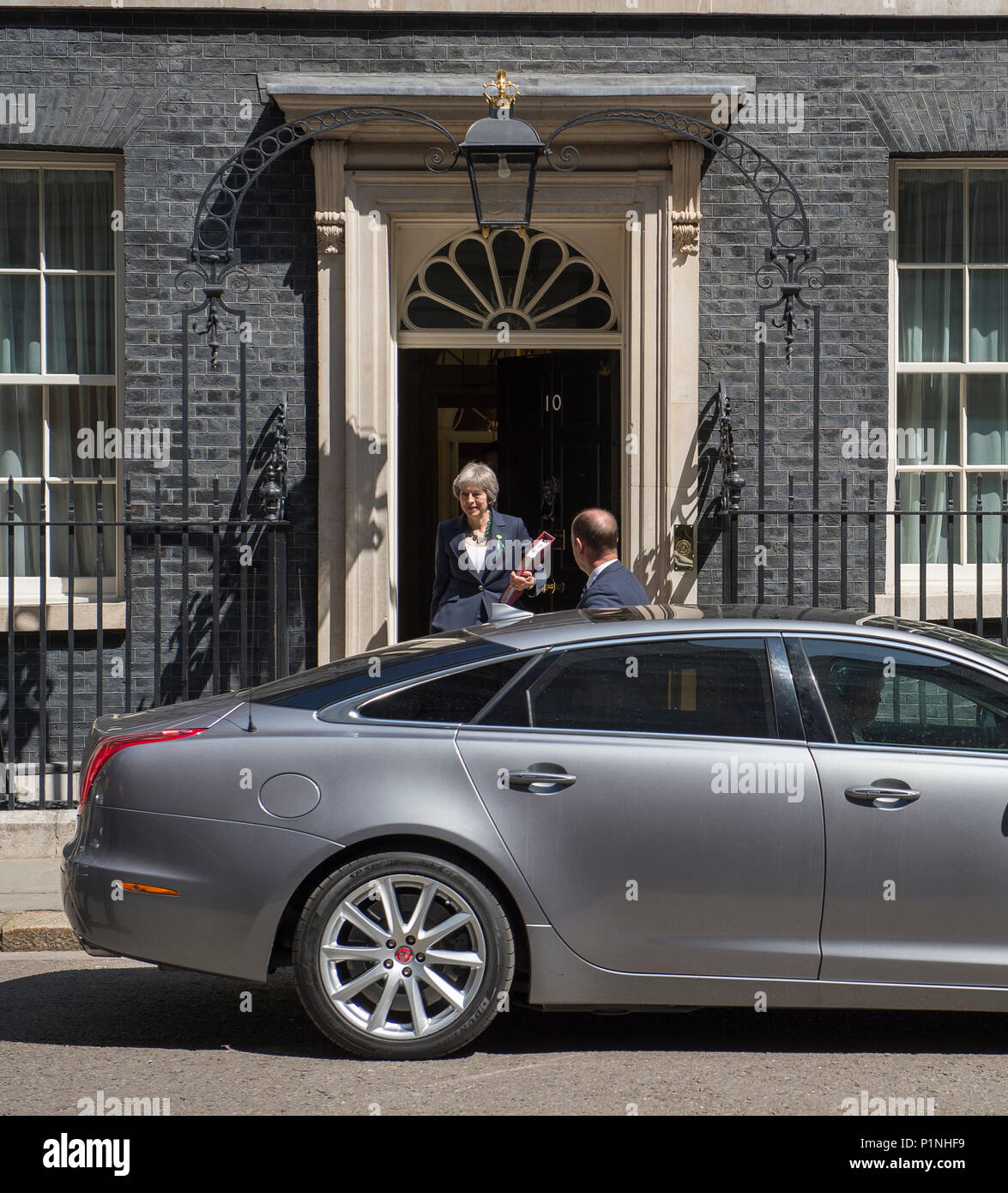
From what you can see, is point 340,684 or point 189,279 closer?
point 340,684

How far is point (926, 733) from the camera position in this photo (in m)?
4.59

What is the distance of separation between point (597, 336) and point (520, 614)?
4154 mm

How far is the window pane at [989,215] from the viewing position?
9203 mm

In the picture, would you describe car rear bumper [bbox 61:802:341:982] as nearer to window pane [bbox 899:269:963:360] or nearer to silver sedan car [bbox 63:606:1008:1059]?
silver sedan car [bbox 63:606:1008:1059]

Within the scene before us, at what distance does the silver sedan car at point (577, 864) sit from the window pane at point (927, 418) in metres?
5.02

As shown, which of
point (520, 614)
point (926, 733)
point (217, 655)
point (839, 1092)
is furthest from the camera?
point (217, 655)

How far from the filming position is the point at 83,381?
9.16 meters

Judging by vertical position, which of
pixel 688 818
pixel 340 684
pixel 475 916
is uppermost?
pixel 340 684

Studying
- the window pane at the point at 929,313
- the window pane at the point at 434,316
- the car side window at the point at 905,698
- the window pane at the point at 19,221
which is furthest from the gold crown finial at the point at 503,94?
the car side window at the point at 905,698

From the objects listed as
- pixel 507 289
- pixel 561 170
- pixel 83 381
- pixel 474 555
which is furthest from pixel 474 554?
pixel 83 381

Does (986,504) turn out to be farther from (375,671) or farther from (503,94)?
(375,671)

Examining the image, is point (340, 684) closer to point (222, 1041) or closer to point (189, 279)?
point (222, 1041)

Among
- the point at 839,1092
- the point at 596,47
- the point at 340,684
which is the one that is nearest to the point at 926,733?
the point at 839,1092

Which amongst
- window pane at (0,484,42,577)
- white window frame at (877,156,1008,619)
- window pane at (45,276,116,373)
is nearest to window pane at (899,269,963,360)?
white window frame at (877,156,1008,619)
